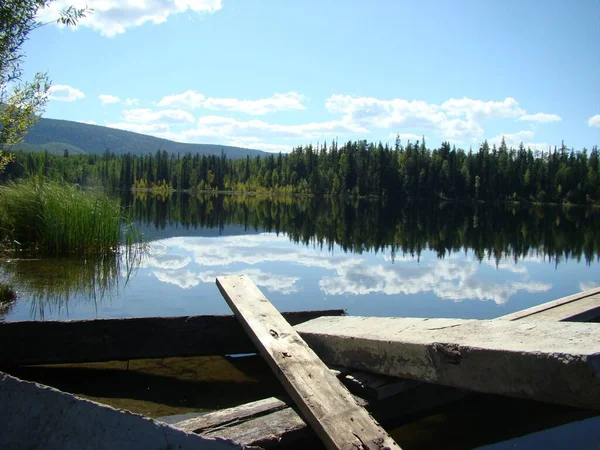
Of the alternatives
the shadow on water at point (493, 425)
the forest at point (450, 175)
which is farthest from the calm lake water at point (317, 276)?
the forest at point (450, 175)

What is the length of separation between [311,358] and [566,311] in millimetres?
3647

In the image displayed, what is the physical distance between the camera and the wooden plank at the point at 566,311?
590cm

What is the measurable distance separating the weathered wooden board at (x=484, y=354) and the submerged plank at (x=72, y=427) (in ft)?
6.27

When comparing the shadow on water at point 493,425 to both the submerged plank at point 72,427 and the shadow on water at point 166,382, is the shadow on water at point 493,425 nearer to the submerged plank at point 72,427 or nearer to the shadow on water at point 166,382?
the shadow on water at point 166,382

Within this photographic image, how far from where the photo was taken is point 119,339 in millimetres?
5668

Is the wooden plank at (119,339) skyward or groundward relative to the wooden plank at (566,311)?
groundward

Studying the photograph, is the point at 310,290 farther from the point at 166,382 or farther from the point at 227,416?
the point at 227,416

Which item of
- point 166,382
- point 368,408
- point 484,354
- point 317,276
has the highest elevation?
point 484,354

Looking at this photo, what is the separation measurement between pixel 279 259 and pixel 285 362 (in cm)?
1246

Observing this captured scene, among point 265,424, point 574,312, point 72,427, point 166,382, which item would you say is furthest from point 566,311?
point 72,427

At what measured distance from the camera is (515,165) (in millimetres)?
110625

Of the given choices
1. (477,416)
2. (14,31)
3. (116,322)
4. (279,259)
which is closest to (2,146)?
(14,31)

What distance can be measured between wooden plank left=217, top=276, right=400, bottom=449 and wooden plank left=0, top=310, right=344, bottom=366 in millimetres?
509

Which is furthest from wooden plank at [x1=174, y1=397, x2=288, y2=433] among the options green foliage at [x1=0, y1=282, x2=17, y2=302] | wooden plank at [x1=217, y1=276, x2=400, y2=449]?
green foliage at [x1=0, y1=282, x2=17, y2=302]
